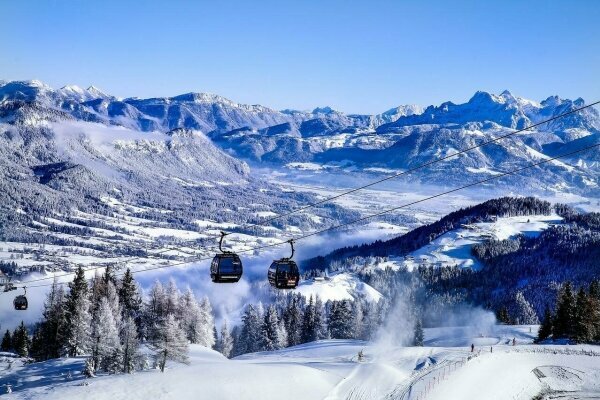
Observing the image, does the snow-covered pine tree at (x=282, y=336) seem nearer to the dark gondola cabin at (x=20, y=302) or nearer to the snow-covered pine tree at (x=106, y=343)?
the snow-covered pine tree at (x=106, y=343)

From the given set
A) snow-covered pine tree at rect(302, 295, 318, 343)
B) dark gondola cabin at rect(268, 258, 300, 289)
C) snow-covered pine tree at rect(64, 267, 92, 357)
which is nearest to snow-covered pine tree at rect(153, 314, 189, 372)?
snow-covered pine tree at rect(64, 267, 92, 357)

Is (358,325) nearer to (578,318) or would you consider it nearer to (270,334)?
(270,334)

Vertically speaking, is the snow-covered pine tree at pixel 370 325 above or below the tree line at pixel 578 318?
below

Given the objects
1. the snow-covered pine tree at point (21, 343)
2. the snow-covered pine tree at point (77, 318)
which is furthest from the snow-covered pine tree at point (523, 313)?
the snow-covered pine tree at point (21, 343)

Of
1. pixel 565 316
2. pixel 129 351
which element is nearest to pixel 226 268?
pixel 129 351

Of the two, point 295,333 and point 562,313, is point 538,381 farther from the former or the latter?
point 295,333

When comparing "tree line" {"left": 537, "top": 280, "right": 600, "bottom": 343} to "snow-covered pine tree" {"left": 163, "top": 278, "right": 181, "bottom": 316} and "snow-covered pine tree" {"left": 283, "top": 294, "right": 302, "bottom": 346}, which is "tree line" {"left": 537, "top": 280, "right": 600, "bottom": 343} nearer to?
"snow-covered pine tree" {"left": 283, "top": 294, "right": 302, "bottom": 346}
